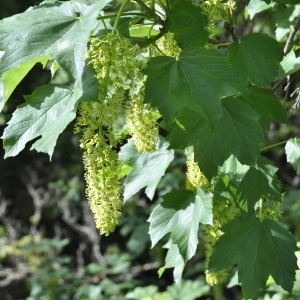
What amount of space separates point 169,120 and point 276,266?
871 mm

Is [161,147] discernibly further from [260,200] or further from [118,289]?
[118,289]

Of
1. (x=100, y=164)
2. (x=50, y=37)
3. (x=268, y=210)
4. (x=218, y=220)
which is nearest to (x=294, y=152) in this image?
(x=268, y=210)

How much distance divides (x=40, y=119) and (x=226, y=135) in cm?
58

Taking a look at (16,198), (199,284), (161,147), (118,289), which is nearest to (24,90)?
(16,198)

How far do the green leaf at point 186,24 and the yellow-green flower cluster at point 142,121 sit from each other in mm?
267

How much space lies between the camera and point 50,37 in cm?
153

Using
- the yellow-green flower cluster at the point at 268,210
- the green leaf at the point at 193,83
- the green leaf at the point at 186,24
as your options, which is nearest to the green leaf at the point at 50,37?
the green leaf at the point at 193,83

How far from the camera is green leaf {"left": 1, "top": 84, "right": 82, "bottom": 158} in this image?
166 cm

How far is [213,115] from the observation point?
1.65 metres

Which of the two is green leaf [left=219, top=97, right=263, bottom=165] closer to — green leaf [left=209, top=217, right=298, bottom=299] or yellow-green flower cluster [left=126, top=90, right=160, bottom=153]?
yellow-green flower cluster [left=126, top=90, right=160, bottom=153]

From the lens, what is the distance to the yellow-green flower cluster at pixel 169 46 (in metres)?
1.96

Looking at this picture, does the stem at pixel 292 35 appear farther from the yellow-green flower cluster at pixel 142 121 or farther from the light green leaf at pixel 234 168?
the yellow-green flower cluster at pixel 142 121

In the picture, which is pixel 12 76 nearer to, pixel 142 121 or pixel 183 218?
pixel 142 121

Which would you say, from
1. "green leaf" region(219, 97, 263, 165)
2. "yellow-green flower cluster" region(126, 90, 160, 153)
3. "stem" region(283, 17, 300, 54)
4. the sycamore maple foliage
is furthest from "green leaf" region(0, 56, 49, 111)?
"stem" region(283, 17, 300, 54)
